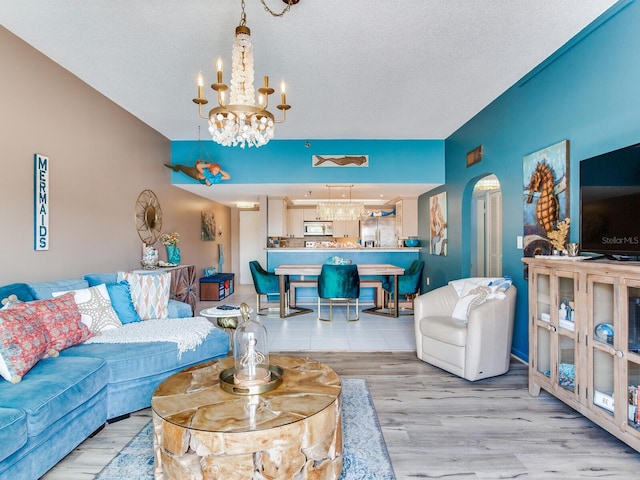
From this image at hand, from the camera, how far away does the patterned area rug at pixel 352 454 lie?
1.84 metres

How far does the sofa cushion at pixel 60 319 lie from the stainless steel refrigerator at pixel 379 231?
23.5ft

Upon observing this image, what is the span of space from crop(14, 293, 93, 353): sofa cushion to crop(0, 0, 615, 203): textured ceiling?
2.01 metres

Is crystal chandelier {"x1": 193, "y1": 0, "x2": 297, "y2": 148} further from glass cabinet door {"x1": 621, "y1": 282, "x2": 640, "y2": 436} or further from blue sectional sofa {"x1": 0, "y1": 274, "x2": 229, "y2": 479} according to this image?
glass cabinet door {"x1": 621, "y1": 282, "x2": 640, "y2": 436}

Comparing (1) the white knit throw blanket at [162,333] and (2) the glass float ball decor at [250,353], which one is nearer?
(2) the glass float ball decor at [250,353]

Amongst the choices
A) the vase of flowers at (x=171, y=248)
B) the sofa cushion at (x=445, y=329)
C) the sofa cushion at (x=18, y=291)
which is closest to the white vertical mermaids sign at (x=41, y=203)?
the sofa cushion at (x=18, y=291)

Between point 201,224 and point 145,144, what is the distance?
8.29ft

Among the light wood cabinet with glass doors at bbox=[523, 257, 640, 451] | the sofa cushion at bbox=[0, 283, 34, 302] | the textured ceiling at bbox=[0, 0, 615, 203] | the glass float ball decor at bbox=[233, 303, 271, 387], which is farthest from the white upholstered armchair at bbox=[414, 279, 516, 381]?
the sofa cushion at bbox=[0, 283, 34, 302]

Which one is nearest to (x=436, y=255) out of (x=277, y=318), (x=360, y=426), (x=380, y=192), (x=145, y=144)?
(x=380, y=192)

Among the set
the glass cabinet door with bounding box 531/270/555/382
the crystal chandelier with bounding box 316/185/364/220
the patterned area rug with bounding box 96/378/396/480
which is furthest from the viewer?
the crystal chandelier with bounding box 316/185/364/220

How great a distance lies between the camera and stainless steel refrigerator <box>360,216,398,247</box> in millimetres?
8953

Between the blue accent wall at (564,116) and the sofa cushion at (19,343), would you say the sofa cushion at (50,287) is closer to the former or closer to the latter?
the sofa cushion at (19,343)

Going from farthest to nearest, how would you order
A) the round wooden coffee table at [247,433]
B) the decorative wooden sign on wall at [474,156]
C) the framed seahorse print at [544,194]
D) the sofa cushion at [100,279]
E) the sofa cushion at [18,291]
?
the decorative wooden sign on wall at [474,156] → the sofa cushion at [100,279] → the framed seahorse print at [544,194] → the sofa cushion at [18,291] → the round wooden coffee table at [247,433]

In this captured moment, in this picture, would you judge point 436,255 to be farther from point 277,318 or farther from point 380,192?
point 277,318

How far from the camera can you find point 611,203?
221 cm
